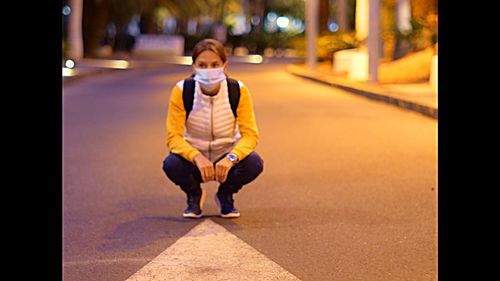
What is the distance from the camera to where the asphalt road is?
242 inches

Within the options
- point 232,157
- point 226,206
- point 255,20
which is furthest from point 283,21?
point 232,157

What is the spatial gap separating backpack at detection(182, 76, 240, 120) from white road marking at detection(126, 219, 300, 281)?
0.89 metres

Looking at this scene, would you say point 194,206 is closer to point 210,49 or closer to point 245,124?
point 245,124

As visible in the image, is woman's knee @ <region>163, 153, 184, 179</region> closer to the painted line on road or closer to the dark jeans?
the dark jeans

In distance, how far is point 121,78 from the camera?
29781 millimetres

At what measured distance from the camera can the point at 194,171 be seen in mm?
7258

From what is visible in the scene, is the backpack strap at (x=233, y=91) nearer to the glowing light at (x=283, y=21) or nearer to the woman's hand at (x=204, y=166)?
the woman's hand at (x=204, y=166)

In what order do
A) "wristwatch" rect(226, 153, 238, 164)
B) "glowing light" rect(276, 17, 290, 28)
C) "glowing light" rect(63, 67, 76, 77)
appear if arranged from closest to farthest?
"wristwatch" rect(226, 153, 238, 164), "glowing light" rect(63, 67, 76, 77), "glowing light" rect(276, 17, 290, 28)

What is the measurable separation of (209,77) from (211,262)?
1.48 metres

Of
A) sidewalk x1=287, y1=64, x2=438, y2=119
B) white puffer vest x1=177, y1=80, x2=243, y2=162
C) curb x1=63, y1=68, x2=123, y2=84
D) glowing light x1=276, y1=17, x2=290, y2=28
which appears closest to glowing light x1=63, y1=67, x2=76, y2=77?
curb x1=63, y1=68, x2=123, y2=84
